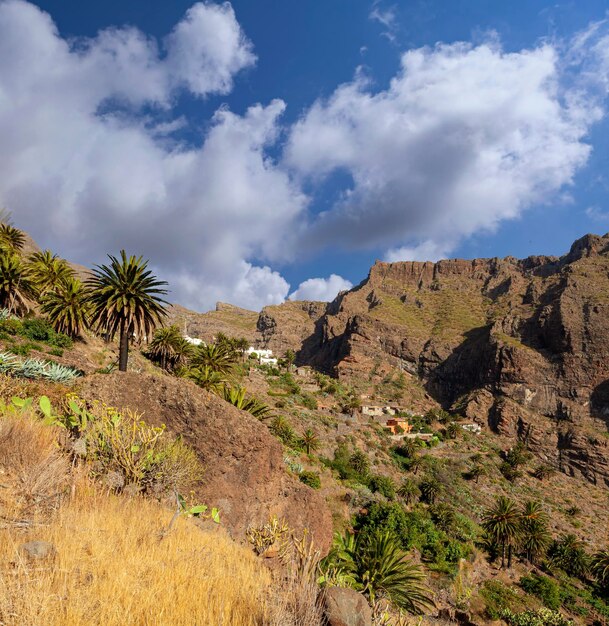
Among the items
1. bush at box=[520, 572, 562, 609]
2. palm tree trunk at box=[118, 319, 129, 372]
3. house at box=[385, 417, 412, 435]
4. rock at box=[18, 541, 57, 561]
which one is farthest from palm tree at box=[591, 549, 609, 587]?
rock at box=[18, 541, 57, 561]

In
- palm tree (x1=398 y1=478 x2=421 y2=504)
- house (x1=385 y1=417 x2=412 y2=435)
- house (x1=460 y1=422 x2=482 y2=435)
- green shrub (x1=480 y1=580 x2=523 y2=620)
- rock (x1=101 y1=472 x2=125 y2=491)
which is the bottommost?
green shrub (x1=480 y1=580 x2=523 y2=620)

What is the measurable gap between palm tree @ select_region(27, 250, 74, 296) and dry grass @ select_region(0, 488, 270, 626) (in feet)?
115

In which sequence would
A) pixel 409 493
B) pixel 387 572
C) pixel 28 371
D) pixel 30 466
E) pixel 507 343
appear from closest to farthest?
1. pixel 30 466
2. pixel 28 371
3. pixel 387 572
4. pixel 409 493
5. pixel 507 343

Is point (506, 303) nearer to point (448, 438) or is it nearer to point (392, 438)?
point (448, 438)

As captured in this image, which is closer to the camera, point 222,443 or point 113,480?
point 113,480

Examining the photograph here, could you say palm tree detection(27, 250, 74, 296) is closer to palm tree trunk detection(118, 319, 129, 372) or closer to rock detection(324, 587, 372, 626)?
palm tree trunk detection(118, 319, 129, 372)

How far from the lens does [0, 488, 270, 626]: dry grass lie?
338cm

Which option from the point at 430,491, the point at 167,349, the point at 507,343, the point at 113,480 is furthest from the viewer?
the point at 507,343

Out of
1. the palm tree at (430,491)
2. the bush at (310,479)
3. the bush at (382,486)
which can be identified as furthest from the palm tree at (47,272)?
the palm tree at (430,491)

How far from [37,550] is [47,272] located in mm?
38817

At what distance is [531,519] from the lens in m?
46.4

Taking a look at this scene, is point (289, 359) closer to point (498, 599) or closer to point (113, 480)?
point (498, 599)

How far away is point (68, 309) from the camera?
31281mm

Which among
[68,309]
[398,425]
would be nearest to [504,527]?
[398,425]
